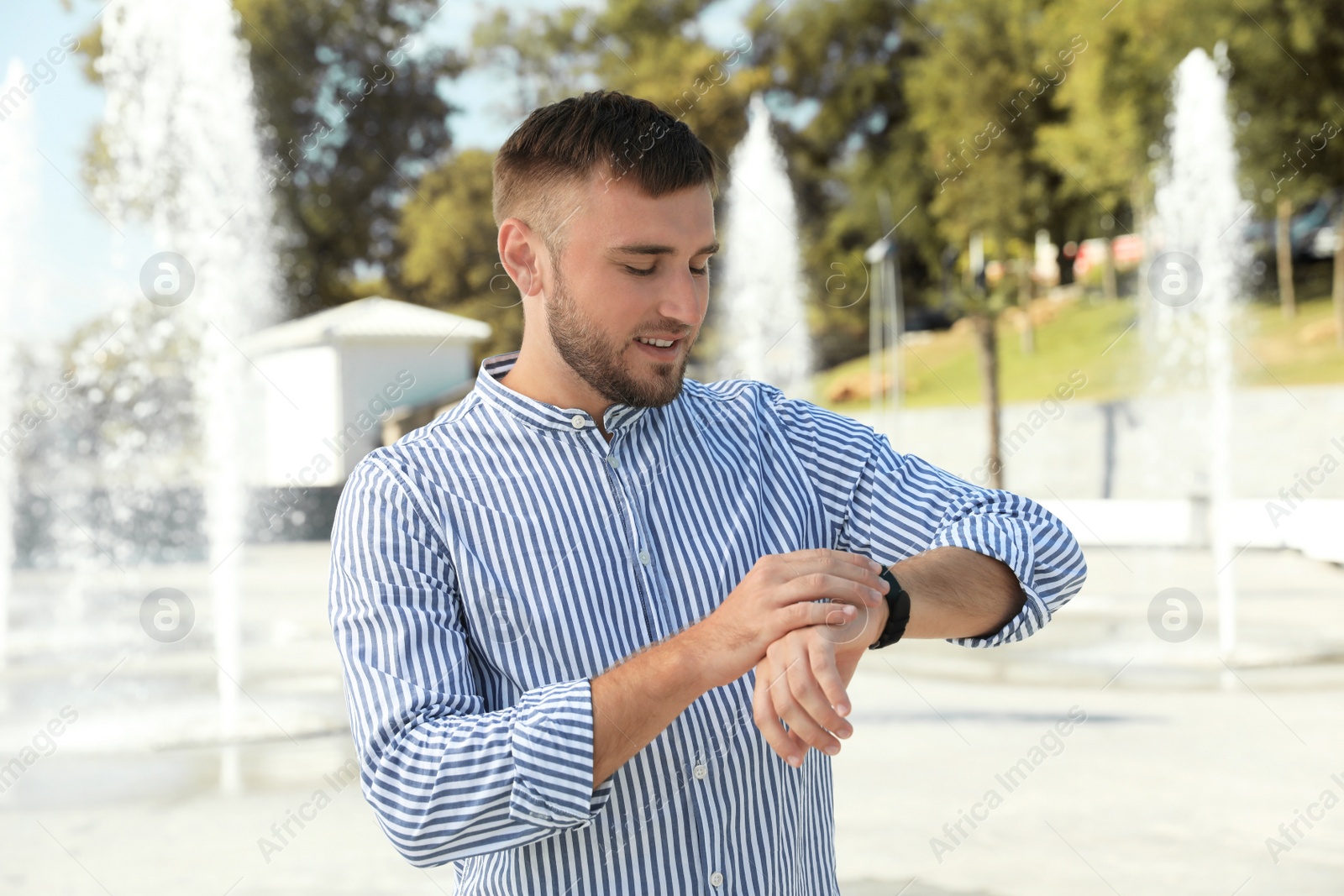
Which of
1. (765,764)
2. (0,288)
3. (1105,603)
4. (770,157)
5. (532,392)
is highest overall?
(770,157)

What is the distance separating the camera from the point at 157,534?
783 inches

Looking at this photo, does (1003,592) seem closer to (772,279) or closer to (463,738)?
(463,738)

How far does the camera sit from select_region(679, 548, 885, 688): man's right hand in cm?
136

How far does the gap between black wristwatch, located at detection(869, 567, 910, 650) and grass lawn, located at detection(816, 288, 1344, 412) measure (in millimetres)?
25483

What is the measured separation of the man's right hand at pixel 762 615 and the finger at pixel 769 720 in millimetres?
22

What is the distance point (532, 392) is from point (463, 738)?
1.87 feet

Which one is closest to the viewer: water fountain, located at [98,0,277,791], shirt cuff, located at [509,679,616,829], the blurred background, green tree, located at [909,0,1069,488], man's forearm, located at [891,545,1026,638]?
shirt cuff, located at [509,679,616,829]

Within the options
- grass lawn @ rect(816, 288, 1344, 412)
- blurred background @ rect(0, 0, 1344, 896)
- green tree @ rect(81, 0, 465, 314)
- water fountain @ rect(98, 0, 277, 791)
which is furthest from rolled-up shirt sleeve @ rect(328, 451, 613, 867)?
green tree @ rect(81, 0, 465, 314)

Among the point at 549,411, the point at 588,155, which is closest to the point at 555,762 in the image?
the point at 549,411

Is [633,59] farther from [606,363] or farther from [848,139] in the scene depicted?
[606,363]

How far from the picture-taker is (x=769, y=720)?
1.39 metres

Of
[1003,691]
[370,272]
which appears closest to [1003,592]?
[1003,691]

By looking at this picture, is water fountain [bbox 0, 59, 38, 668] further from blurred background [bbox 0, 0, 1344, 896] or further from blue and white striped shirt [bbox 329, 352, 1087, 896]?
blue and white striped shirt [bbox 329, 352, 1087, 896]

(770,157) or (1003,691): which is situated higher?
(770,157)
